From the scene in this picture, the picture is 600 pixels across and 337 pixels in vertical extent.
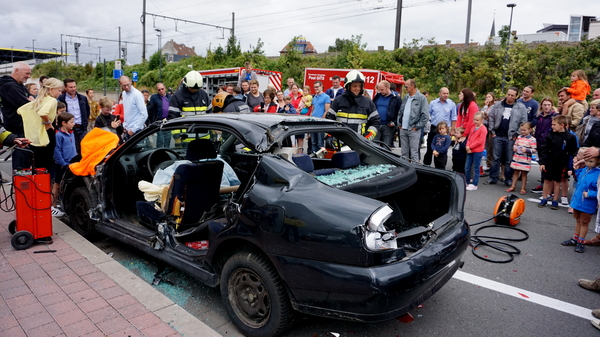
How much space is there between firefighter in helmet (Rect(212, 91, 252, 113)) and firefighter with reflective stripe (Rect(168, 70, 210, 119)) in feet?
1.27

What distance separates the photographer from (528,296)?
3.50 m

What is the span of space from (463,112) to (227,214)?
7.10 metres

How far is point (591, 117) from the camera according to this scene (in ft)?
19.7

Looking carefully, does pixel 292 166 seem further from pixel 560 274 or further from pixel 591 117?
pixel 591 117

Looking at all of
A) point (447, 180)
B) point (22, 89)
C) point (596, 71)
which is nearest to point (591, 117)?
point (447, 180)

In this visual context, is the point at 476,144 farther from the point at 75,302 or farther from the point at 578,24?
the point at 578,24

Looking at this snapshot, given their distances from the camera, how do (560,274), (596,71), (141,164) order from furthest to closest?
(596,71)
(141,164)
(560,274)

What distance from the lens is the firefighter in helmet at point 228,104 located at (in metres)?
7.16

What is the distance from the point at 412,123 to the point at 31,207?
644 centimetres

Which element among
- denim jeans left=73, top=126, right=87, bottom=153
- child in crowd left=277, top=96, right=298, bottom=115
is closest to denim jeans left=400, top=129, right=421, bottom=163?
child in crowd left=277, top=96, right=298, bottom=115

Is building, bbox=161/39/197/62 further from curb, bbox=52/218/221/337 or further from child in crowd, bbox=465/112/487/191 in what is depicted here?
curb, bbox=52/218/221/337

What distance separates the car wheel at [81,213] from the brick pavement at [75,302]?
1.81 ft

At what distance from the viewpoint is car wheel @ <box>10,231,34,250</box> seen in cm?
399

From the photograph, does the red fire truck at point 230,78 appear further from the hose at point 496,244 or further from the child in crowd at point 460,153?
the hose at point 496,244
